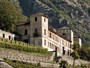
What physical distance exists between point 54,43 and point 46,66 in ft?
63.5

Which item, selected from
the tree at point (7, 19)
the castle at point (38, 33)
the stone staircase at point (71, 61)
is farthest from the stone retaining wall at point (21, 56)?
the tree at point (7, 19)

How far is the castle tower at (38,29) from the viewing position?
117m

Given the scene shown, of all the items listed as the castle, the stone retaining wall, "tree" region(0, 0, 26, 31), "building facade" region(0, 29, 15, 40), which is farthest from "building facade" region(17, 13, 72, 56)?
the stone retaining wall

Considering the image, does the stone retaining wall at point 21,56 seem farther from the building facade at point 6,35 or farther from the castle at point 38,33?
the building facade at point 6,35

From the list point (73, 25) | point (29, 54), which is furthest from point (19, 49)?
point (73, 25)

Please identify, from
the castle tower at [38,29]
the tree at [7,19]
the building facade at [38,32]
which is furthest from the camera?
the tree at [7,19]

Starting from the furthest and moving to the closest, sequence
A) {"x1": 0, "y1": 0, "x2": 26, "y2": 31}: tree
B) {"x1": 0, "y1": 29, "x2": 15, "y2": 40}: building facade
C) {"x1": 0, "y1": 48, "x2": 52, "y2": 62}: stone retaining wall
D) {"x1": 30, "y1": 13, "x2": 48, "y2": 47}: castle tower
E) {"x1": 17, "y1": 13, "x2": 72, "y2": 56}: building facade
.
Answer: {"x1": 0, "y1": 0, "x2": 26, "y2": 31}: tree
{"x1": 17, "y1": 13, "x2": 72, "y2": 56}: building facade
{"x1": 30, "y1": 13, "x2": 48, "y2": 47}: castle tower
{"x1": 0, "y1": 29, "x2": 15, "y2": 40}: building facade
{"x1": 0, "y1": 48, "x2": 52, "y2": 62}: stone retaining wall

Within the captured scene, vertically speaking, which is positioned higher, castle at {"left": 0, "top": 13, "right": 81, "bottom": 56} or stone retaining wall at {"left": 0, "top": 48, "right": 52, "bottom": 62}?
castle at {"left": 0, "top": 13, "right": 81, "bottom": 56}

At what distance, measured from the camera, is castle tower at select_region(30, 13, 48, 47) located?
116688 mm

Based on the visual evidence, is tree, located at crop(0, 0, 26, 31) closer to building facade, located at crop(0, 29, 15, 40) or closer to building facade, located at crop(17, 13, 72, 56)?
building facade, located at crop(17, 13, 72, 56)

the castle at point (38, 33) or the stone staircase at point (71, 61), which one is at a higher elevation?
the castle at point (38, 33)

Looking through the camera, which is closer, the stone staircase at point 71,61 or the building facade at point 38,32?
the building facade at point 38,32

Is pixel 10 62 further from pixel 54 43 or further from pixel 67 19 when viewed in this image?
pixel 67 19

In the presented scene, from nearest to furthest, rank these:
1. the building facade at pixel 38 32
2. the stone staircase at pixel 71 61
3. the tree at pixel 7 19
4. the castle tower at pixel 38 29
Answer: the castle tower at pixel 38 29
the building facade at pixel 38 32
the stone staircase at pixel 71 61
the tree at pixel 7 19
